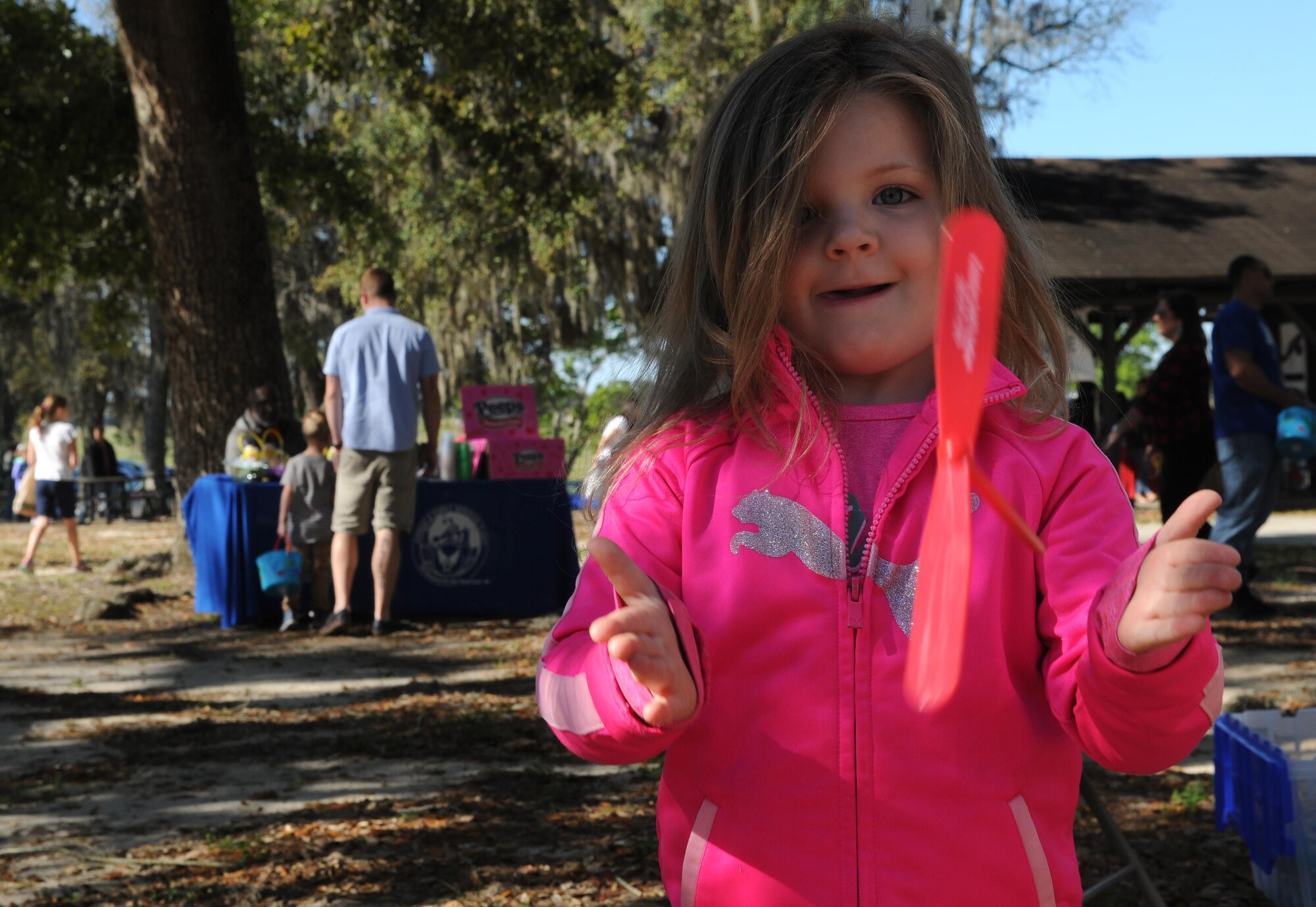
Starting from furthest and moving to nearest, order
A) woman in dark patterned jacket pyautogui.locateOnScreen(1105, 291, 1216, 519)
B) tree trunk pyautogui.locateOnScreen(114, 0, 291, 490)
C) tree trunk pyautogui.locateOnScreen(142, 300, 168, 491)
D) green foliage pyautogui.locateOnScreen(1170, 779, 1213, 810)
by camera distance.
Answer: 1. tree trunk pyautogui.locateOnScreen(142, 300, 168, 491)
2. tree trunk pyautogui.locateOnScreen(114, 0, 291, 490)
3. woman in dark patterned jacket pyautogui.locateOnScreen(1105, 291, 1216, 519)
4. green foliage pyautogui.locateOnScreen(1170, 779, 1213, 810)

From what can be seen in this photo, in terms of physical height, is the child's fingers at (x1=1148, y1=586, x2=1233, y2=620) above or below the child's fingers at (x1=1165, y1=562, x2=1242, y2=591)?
below

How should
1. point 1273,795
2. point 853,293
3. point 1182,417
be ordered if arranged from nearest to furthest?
point 853,293, point 1273,795, point 1182,417

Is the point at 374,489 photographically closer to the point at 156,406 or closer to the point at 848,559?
the point at 848,559

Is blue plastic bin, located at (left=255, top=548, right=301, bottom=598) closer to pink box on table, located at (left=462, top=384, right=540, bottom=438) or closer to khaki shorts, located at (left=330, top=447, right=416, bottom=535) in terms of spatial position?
khaki shorts, located at (left=330, top=447, right=416, bottom=535)

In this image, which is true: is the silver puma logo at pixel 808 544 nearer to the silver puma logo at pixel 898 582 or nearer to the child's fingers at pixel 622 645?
the silver puma logo at pixel 898 582

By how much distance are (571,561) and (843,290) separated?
23.4ft

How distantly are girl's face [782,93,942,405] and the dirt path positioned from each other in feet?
7.31

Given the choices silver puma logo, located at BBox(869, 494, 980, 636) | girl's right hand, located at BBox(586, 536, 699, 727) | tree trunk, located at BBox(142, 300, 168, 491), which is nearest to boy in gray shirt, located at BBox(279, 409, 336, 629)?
silver puma logo, located at BBox(869, 494, 980, 636)

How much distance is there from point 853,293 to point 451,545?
7005 millimetres

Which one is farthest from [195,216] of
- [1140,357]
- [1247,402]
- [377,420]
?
[1140,357]

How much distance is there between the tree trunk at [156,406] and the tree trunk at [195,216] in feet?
64.3

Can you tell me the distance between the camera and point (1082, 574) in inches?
53.5

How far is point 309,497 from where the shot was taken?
25.8 ft

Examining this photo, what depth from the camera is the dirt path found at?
11.2 ft
